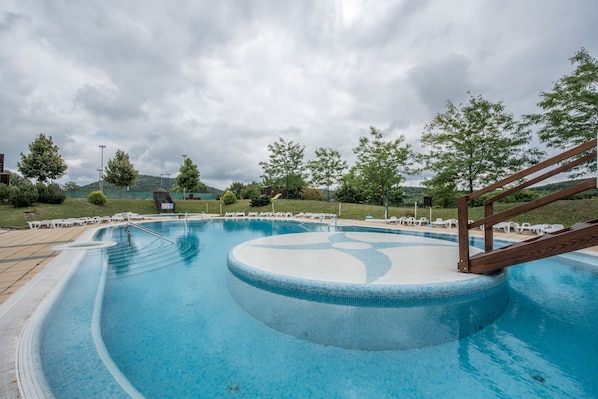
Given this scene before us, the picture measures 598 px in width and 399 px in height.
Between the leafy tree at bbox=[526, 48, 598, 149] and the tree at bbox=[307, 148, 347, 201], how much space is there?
16.0m

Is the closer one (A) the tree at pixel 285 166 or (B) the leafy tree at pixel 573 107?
(B) the leafy tree at pixel 573 107

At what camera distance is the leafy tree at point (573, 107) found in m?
11.5

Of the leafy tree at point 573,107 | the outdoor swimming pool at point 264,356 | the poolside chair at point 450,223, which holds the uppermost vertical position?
the leafy tree at point 573,107

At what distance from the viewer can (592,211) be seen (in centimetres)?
1120

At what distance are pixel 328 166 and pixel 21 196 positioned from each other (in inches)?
930

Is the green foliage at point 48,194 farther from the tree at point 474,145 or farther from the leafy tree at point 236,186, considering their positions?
the tree at point 474,145

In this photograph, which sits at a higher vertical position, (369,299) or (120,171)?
(120,171)

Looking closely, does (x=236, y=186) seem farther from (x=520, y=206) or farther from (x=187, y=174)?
(x=520, y=206)

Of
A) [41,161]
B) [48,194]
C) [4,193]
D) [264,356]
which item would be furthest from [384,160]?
[41,161]

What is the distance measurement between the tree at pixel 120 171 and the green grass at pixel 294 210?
20.2 feet

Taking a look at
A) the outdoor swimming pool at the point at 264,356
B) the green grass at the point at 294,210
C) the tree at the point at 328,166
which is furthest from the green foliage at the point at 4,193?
the tree at the point at 328,166

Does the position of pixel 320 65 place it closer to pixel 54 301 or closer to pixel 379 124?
pixel 379 124

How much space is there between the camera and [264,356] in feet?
8.21

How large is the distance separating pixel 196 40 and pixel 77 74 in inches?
234
